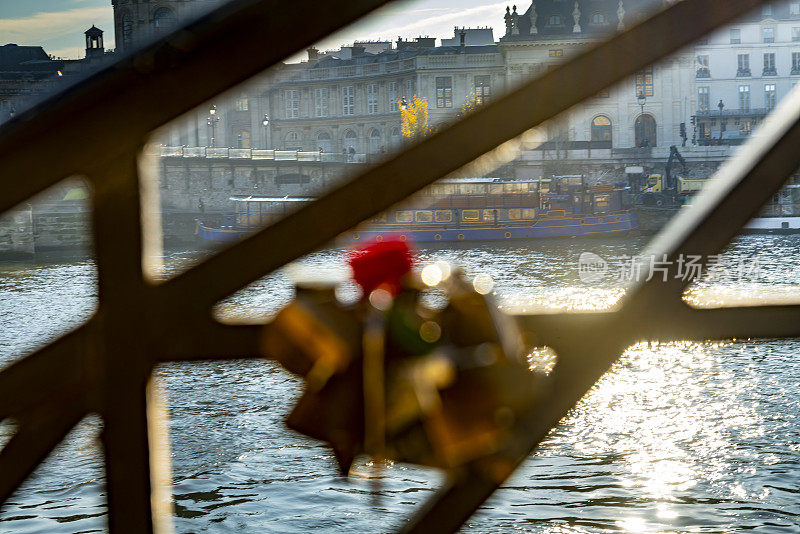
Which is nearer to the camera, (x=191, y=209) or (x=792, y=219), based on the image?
(x=792, y=219)

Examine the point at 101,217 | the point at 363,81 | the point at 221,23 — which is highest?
the point at 363,81

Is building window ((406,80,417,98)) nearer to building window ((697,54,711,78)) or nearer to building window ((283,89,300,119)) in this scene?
building window ((283,89,300,119))

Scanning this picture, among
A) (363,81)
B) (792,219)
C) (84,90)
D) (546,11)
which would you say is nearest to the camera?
(84,90)

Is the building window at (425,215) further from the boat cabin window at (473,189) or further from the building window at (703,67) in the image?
the building window at (703,67)

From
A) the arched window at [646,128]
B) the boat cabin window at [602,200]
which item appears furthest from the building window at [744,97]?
the boat cabin window at [602,200]

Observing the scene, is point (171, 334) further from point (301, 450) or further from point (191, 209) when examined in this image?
point (191, 209)

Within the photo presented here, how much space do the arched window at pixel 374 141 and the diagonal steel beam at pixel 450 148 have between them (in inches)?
1738

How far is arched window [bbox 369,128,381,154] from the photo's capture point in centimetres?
4491

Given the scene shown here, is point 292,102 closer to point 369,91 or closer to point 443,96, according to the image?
point 369,91

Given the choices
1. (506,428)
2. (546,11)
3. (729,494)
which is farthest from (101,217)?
(546,11)

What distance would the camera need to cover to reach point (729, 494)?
7980 mm

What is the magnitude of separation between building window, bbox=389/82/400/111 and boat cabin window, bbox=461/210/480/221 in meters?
16.6

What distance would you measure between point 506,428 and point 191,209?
36.0 metres

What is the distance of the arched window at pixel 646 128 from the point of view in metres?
39.7
